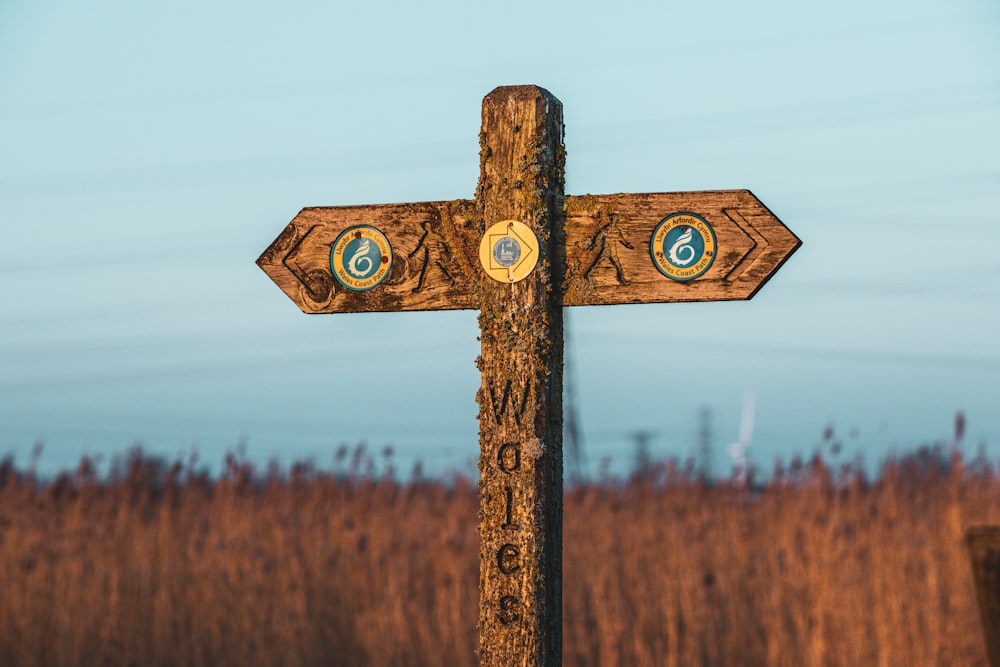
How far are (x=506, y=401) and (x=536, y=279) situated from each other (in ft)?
0.94

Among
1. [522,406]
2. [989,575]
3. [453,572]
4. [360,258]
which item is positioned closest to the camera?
[989,575]

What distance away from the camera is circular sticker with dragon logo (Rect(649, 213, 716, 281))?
245 cm

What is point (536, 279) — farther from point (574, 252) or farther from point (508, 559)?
point (508, 559)

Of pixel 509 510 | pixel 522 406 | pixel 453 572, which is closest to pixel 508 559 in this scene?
pixel 509 510

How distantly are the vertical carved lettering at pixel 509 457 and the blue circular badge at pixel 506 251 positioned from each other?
0.42 metres

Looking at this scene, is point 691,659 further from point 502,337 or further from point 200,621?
point 502,337

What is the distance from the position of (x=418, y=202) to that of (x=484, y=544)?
0.83 m

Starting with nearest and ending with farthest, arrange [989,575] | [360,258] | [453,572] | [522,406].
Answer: [989,575] < [522,406] < [360,258] < [453,572]

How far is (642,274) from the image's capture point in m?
2.47

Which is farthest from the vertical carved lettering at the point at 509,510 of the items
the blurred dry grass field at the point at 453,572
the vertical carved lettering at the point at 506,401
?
the blurred dry grass field at the point at 453,572

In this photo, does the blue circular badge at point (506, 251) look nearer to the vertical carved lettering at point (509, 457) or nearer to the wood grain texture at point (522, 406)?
the wood grain texture at point (522, 406)

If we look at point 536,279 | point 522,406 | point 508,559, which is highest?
point 536,279

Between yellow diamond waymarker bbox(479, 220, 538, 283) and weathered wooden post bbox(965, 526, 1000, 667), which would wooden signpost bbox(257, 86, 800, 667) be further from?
weathered wooden post bbox(965, 526, 1000, 667)

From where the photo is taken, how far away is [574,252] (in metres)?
2.50
